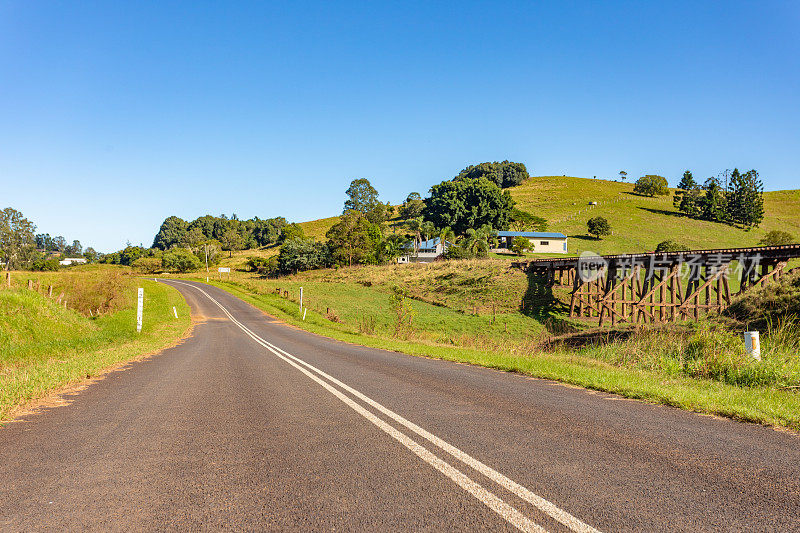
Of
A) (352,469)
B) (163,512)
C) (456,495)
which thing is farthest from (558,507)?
(163,512)

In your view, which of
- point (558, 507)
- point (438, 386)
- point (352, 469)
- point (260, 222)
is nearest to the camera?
point (558, 507)

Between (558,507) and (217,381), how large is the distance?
728cm

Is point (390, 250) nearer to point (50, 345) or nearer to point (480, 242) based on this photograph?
point (480, 242)

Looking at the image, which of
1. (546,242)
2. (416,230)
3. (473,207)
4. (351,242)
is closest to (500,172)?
(473,207)

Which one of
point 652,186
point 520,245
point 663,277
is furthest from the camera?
point 652,186

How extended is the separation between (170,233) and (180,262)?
3172 inches

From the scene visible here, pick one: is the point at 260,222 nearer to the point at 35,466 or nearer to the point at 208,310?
the point at 208,310

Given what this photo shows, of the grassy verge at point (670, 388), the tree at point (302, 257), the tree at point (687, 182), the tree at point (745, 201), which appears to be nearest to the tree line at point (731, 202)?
the tree at point (745, 201)

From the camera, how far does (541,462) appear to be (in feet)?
12.3

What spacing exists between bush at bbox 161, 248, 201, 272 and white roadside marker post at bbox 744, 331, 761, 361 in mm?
105535

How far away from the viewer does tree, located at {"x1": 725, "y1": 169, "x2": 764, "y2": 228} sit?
91375 mm

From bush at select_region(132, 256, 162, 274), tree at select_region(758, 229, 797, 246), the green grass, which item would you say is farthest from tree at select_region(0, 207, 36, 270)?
tree at select_region(758, 229, 797, 246)

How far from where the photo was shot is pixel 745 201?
307ft

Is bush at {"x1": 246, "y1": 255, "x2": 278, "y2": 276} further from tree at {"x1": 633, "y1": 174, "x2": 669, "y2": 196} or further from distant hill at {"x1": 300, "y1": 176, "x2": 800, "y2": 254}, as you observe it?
tree at {"x1": 633, "y1": 174, "x2": 669, "y2": 196}
